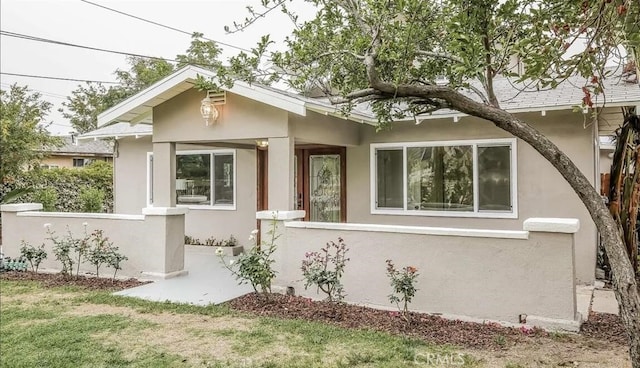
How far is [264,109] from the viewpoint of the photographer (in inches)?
305

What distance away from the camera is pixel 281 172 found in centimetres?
761

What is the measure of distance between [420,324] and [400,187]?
14.9 ft

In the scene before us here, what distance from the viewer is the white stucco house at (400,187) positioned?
5.88 metres

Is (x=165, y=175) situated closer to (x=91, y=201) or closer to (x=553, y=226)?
(x=553, y=226)

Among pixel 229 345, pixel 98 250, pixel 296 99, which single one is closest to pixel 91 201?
pixel 98 250

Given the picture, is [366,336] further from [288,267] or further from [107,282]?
[107,282]

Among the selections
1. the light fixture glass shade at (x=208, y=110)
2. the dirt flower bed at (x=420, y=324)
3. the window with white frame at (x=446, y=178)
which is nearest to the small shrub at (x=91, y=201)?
the light fixture glass shade at (x=208, y=110)

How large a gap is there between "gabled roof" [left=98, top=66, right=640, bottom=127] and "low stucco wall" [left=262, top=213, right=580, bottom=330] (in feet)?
6.60

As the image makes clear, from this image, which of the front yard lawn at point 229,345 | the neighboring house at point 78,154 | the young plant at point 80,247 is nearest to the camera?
the front yard lawn at point 229,345

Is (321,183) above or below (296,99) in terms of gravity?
below

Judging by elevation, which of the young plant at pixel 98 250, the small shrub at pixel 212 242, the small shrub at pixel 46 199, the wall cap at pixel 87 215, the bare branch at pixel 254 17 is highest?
the bare branch at pixel 254 17

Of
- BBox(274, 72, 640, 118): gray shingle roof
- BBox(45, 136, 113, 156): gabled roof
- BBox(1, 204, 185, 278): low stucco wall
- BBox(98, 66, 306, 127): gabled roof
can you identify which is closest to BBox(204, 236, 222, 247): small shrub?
BBox(1, 204, 185, 278): low stucco wall

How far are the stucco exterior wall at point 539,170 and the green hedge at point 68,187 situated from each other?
11600 millimetres
